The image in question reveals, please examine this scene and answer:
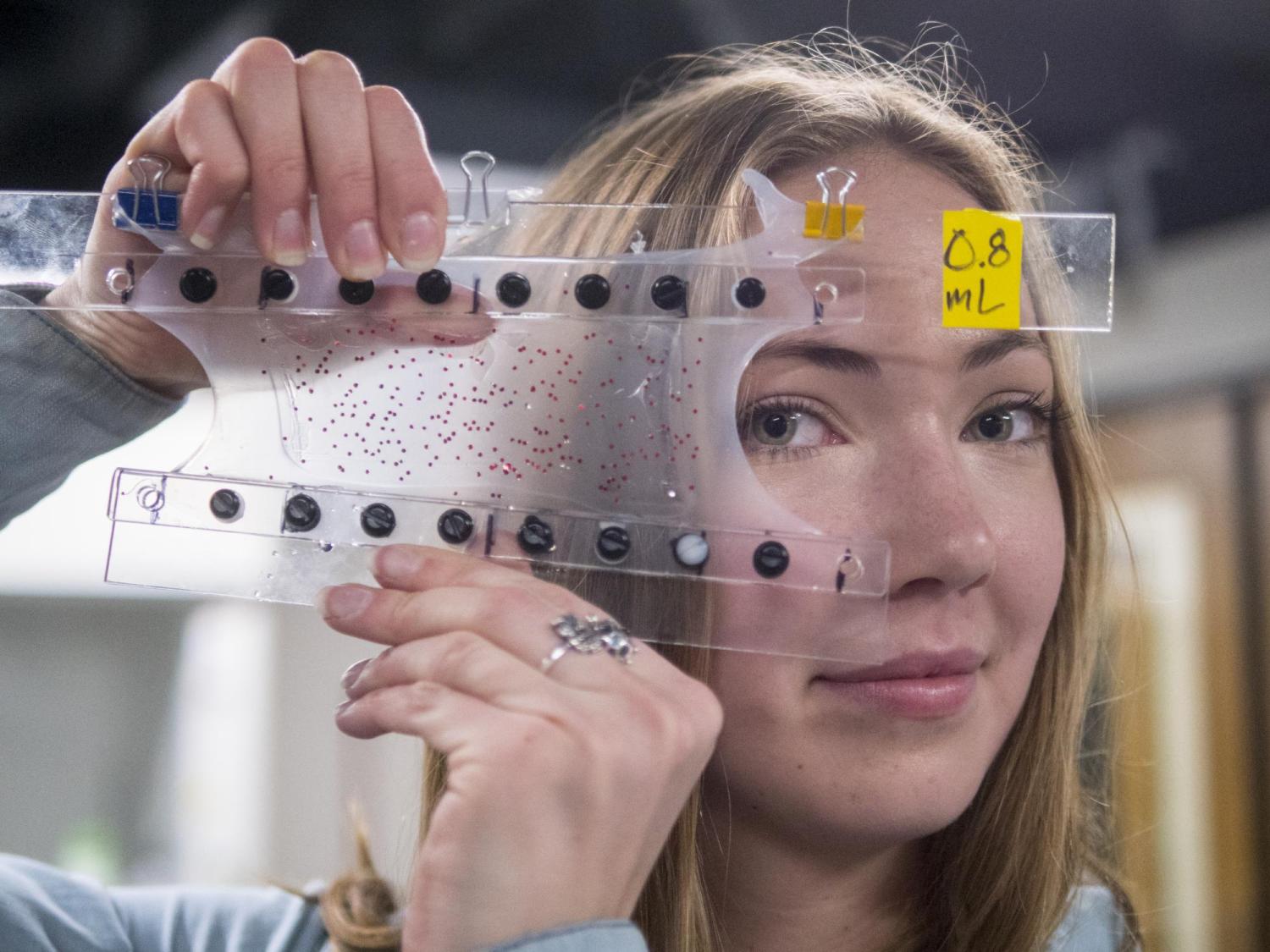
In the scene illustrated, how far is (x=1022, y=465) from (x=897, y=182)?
Result: 0.99ft

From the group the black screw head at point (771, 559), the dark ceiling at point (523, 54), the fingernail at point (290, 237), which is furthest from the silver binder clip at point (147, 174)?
the dark ceiling at point (523, 54)

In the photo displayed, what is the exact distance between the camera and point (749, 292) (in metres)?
0.93

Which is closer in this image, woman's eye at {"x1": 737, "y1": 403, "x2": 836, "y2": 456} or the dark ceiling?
woman's eye at {"x1": 737, "y1": 403, "x2": 836, "y2": 456}

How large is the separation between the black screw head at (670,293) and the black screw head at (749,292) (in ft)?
0.13

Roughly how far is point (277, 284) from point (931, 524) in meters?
0.57

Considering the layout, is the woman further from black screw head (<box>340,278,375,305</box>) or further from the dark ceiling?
the dark ceiling

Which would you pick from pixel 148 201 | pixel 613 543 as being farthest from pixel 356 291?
pixel 613 543

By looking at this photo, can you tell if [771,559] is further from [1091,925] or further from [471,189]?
[1091,925]

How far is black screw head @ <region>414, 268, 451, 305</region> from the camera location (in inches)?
36.8

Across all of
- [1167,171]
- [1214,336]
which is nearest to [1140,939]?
[1167,171]

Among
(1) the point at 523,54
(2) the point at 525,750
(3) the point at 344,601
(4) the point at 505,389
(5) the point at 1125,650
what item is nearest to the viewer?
(2) the point at 525,750

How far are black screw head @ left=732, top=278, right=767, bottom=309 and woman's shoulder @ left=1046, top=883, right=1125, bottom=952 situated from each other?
0.80m

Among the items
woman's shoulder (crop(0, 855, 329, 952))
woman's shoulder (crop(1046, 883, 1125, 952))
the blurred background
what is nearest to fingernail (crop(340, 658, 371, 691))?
woman's shoulder (crop(0, 855, 329, 952))

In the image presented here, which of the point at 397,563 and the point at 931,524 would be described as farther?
the point at 931,524
